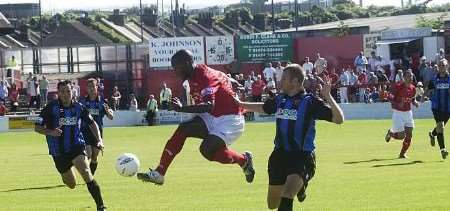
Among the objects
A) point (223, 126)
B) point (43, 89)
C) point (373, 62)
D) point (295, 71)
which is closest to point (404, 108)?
point (223, 126)

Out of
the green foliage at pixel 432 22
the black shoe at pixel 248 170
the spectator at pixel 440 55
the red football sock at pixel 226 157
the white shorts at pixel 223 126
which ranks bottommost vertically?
the black shoe at pixel 248 170

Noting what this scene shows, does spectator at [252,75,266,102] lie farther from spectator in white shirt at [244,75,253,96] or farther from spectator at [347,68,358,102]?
spectator at [347,68,358,102]

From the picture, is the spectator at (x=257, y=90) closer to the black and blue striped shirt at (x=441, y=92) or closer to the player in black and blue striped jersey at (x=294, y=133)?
the black and blue striped shirt at (x=441, y=92)

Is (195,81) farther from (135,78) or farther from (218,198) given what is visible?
(135,78)

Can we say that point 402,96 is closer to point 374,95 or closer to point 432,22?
point 374,95

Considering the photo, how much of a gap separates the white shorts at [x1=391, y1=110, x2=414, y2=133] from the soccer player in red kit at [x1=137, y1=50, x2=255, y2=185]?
36.3 feet

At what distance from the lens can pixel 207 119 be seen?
15.1 metres

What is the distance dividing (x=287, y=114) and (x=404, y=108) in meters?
14.1

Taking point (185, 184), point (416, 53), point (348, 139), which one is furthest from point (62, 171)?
point (416, 53)

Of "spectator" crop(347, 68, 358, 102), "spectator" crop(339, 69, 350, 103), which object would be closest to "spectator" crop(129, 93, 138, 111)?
"spectator" crop(339, 69, 350, 103)

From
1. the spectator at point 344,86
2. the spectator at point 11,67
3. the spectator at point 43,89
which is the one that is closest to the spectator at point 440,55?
the spectator at point 344,86

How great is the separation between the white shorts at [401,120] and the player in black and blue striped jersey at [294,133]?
13896 mm

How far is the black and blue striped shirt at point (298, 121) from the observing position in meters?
11.9

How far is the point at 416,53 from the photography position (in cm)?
5584
